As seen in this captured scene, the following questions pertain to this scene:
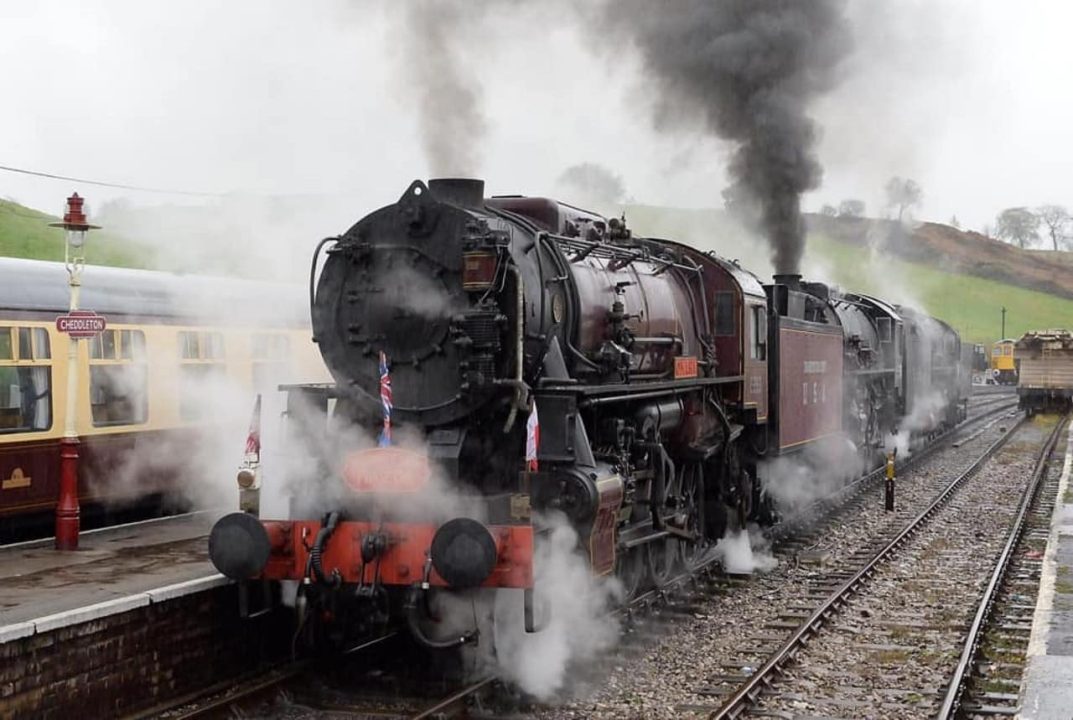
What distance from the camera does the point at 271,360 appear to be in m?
12.3

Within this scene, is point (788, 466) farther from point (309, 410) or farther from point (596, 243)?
point (309, 410)

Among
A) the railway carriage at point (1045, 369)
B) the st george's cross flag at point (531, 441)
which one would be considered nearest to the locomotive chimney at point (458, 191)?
the st george's cross flag at point (531, 441)

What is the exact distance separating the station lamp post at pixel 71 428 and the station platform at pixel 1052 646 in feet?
22.9

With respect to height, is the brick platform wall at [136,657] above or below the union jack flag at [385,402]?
below

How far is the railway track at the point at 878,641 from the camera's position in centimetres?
727

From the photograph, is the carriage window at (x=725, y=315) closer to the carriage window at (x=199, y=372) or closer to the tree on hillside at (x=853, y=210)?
the carriage window at (x=199, y=372)

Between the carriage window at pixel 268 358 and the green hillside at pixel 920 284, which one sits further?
the green hillside at pixel 920 284

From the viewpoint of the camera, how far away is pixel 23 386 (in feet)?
31.1

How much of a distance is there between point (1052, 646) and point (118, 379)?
797 centimetres

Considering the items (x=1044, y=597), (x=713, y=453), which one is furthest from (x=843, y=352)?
(x=1044, y=597)

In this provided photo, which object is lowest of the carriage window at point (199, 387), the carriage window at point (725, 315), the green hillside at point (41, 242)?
the carriage window at point (199, 387)

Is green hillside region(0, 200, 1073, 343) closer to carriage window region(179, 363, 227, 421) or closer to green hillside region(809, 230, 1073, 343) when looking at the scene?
green hillside region(809, 230, 1073, 343)

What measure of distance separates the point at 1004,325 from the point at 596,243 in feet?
245

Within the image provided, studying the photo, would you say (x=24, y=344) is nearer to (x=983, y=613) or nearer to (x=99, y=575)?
(x=99, y=575)
